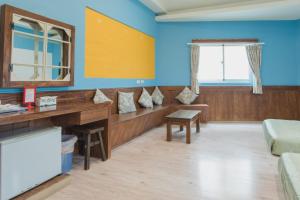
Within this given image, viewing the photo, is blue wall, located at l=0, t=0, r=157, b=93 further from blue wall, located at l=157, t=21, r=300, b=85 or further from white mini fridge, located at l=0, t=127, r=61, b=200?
blue wall, located at l=157, t=21, r=300, b=85

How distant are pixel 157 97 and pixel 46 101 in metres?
3.71

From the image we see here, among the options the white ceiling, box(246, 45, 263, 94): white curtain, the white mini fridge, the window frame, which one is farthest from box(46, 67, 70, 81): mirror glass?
box(246, 45, 263, 94): white curtain

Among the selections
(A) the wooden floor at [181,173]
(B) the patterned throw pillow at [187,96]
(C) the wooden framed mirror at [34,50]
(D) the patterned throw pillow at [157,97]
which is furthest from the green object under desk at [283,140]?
(D) the patterned throw pillow at [157,97]

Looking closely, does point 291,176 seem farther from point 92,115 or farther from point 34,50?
point 34,50

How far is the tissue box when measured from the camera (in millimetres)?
2502

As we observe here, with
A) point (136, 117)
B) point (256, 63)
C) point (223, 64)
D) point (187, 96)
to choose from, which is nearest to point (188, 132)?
point (136, 117)

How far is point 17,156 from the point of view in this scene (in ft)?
6.23

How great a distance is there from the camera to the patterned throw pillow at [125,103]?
14.5 feet

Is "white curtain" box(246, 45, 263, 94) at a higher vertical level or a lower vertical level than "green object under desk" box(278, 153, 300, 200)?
higher

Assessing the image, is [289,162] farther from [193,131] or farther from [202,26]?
[202,26]

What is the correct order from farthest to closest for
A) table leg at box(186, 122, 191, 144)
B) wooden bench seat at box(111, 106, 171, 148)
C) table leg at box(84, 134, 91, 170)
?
1. table leg at box(186, 122, 191, 144)
2. wooden bench seat at box(111, 106, 171, 148)
3. table leg at box(84, 134, 91, 170)

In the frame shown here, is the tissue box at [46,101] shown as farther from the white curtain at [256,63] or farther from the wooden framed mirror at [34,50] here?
the white curtain at [256,63]

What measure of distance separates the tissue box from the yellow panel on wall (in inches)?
40.1

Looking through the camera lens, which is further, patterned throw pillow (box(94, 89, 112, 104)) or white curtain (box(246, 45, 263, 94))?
white curtain (box(246, 45, 263, 94))
